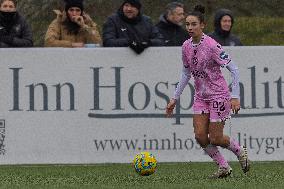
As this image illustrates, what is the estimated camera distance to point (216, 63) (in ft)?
40.9

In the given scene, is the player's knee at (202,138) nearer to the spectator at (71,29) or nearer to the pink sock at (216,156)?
the pink sock at (216,156)

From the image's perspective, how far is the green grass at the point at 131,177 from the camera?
11.5m

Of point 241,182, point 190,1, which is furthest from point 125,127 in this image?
point 190,1

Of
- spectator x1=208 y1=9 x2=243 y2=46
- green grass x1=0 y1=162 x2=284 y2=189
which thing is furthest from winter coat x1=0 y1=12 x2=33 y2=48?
spectator x1=208 y1=9 x2=243 y2=46

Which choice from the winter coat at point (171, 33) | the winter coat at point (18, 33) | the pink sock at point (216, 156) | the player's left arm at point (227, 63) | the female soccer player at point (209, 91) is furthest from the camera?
the winter coat at point (171, 33)

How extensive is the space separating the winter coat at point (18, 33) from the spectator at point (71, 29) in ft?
1.05

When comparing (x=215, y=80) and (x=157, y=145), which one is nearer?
(x=215, y=80)

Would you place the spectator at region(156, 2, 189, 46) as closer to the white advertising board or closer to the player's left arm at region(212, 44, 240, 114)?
the white advertising board

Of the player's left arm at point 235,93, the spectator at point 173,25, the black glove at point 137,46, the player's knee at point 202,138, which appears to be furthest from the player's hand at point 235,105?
the spectator at point 173,25

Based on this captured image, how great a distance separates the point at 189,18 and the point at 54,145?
12.4ft

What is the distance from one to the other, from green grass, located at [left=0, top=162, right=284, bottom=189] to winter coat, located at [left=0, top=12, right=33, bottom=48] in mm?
1729

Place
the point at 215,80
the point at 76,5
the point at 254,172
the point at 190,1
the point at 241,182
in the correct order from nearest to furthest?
the point at 241,182, the point at 215,80, the point at 254,172, the point at 76,5, the point at 190,1

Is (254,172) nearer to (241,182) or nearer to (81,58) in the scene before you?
(241,182)

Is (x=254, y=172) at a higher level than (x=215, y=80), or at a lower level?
lower
